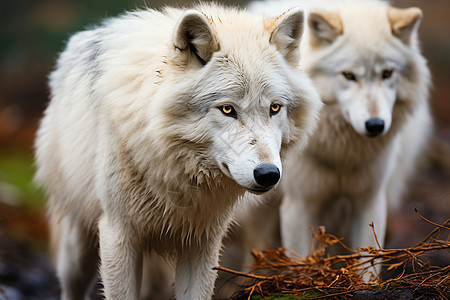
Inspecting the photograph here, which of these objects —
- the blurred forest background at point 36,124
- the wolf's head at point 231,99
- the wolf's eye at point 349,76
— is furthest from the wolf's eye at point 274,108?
the blurred forest background at point 36,124

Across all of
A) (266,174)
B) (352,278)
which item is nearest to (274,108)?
(266,174)

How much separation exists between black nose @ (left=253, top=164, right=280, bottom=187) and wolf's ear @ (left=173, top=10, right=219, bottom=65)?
0.72 metres

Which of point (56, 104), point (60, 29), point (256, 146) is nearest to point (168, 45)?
point (256, 146)

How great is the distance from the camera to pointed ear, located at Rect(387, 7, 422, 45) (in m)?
5.02

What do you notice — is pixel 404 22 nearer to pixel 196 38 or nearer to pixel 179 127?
pixel 196 38

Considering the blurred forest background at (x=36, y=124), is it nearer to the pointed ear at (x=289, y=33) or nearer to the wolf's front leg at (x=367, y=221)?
the wolf's front leg at (x=367, y=221)

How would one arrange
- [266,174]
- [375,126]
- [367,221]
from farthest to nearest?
[367,221] < [375,126] < [266,174]

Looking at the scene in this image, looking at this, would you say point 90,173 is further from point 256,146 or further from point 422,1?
point 422,1

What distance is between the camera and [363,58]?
16.1 ft

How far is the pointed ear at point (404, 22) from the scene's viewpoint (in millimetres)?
5016

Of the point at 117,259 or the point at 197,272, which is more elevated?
the point at 117,259

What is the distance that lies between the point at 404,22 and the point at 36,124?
27.6ft

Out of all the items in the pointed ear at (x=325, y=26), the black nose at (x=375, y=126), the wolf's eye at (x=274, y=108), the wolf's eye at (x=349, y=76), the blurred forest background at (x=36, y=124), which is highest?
the wolf's eye at (x=274, y=108)

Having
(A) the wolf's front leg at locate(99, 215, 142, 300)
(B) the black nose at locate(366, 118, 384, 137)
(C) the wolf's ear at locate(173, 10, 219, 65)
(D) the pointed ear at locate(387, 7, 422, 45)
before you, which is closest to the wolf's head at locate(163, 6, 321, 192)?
(C) the wolf's ear at locate(173, 10, 219, 65)
